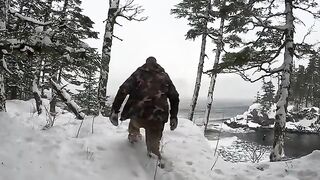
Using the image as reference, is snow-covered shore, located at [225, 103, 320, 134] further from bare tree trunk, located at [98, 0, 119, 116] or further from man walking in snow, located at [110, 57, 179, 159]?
man walking in snow, located at [110, 57, 179, 159]

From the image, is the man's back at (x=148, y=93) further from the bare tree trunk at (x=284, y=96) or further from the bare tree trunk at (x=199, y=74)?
the bare tree trunk at (x=199, y=74)

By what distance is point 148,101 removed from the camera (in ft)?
16.0

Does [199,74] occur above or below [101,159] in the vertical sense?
above

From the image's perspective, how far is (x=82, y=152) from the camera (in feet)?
15.4

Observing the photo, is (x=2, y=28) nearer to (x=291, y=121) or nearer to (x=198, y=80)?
(x=198, y=80)

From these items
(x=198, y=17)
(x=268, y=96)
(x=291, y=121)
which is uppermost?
(x=198, y=17)

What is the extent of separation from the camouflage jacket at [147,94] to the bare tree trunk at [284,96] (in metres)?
5.46

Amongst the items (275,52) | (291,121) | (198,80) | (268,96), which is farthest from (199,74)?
(268,96)

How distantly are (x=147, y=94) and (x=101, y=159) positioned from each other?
1.23 meters

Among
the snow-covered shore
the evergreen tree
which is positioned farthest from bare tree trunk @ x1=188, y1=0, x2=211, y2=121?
the evergreen tree

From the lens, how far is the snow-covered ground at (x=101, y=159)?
4.19 meters

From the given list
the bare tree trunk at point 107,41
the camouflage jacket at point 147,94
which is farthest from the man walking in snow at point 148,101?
the bare tree trunk at point 107,41

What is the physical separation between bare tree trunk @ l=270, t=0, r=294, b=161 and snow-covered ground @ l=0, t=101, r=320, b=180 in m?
4.04

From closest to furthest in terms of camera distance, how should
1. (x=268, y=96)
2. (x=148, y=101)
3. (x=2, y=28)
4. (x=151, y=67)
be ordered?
1. (x=148, y=101)
2. (x=151, y=67)
3. (x=2, y=28)
4. (x=268, y=96)
